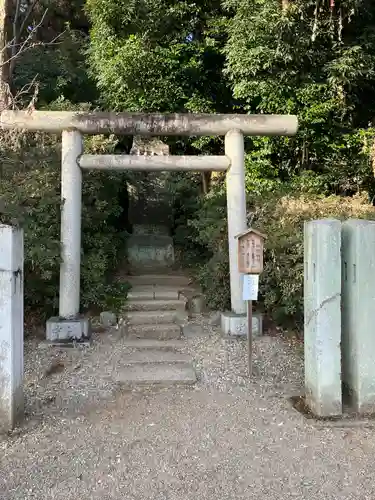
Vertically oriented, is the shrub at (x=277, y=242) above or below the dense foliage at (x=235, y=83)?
below

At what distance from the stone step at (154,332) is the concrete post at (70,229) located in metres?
0.82

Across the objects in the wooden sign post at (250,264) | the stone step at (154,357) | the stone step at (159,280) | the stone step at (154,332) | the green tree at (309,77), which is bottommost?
the stone step at (154,357)

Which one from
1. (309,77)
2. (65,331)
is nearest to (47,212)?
(65,331)

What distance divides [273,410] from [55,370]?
96.3 inches

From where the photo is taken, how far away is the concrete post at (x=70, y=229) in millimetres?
6016

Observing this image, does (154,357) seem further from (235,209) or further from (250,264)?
(235,209)

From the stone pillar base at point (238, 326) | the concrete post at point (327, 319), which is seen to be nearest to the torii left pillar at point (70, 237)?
the stone pillar base at point (238, 326)

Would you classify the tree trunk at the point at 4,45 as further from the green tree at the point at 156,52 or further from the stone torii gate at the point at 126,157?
the green tree at the point at 156,52

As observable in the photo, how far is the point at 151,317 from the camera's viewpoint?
6.66 m

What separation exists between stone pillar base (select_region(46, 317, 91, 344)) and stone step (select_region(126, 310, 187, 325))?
33.0 inches

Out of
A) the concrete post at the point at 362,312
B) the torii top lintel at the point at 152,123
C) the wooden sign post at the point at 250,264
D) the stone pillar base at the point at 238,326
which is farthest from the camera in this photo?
the stone pillar base at the point at 238,326

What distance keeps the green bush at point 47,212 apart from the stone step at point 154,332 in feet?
2.29

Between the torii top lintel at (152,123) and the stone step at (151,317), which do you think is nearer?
the torii top lintel at (152,123)

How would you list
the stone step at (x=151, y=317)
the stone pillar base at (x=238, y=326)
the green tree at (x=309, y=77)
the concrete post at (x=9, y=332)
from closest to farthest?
the concrete post at (x=9, y=332) → the stone pillar base at (x=238, y=326) → the stone step at (x=151, y=317) → the green tree at (x=309, y=77)
